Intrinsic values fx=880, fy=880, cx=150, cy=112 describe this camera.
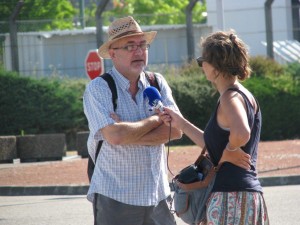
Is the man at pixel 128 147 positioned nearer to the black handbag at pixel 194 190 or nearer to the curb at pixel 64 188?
the black handbag at pixel 194 190

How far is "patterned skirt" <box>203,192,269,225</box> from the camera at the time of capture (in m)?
4.83

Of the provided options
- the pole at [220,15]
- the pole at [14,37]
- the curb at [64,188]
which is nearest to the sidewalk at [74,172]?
the curb at [64,188]

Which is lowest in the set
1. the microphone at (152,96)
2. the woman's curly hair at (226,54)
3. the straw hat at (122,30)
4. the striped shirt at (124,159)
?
the striped shirt at (124,159)

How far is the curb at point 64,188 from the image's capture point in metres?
14.7

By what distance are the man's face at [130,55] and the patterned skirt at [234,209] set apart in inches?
42.8

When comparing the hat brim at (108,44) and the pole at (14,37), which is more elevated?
the pole at (14,37)

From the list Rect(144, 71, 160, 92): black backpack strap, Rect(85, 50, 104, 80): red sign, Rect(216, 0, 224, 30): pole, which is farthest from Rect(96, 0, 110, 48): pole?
Rect(144, 71, 160, 92): black backpack strap

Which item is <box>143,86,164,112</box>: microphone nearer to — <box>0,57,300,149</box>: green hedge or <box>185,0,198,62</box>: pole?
<box>0,57,300,149</box>: green hedge

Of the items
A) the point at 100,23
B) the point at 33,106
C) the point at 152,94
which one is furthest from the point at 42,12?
the point at 152,94

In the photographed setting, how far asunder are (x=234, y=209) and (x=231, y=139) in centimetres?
39

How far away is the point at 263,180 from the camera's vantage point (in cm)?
1470

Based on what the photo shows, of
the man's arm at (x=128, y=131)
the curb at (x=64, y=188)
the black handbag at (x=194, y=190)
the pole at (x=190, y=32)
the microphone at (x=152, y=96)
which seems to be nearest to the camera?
the black handbag at (x=194, y=190)

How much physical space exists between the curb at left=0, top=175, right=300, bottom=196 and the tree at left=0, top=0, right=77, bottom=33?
12.6m

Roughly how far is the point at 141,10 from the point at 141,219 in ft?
164
